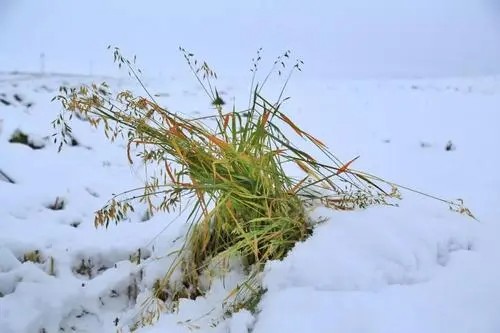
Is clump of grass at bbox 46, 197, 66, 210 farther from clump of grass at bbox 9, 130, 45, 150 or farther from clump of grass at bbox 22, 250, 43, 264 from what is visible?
clump of grass at bbox 9, 130, 45, 150

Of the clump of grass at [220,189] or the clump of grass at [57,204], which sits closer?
the clump of grass at [220,189]

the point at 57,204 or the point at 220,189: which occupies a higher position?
the point at 220,189

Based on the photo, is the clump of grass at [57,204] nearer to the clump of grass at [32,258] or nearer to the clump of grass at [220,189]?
the clump of grass at [32,258]

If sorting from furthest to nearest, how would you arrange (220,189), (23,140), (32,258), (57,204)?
(23,140), (57,204), (32,258), (220,189)

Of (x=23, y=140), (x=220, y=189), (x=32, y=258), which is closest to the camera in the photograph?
(x=220, y=189)

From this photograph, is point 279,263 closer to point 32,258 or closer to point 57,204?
point 32,258

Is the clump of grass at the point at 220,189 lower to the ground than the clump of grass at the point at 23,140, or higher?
lower

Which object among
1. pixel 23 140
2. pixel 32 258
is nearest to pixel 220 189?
pixel 32 258

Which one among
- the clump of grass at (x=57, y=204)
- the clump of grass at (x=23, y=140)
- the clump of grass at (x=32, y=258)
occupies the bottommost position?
the clump of grass at (x=32, y=258)

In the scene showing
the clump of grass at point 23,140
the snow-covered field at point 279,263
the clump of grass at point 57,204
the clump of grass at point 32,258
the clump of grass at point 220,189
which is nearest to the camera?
the snow-covered field at point 279,263

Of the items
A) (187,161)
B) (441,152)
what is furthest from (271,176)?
(441,152)

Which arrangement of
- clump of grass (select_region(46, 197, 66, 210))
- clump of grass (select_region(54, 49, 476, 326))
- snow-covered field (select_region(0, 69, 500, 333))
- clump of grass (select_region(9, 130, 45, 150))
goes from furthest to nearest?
clump of grass (select_region(9, 130, 45, 150)) < clump of grass (select_region(46, 197, 66, 210)) < clump of grass (select_region(54, 49, 476, 326)) < snow-covered field (select_region(0, 69, 500, 333))

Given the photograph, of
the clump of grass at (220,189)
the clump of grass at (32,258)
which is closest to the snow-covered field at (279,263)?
the clump of grass at (32,258)

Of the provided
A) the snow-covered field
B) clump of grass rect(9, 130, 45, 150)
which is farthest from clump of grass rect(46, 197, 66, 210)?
clump of grass rect(9, 130, 45, 150)
